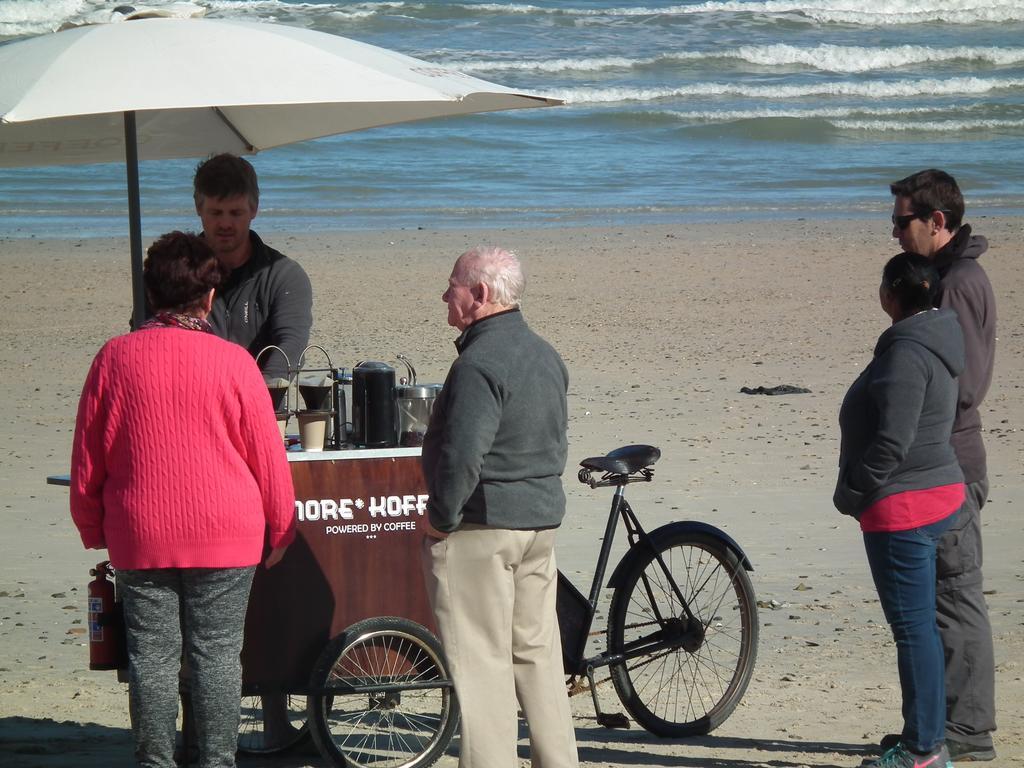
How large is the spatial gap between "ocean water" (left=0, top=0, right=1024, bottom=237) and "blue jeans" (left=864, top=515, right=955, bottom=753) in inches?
119

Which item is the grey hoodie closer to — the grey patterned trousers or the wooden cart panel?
the wooden cart panel

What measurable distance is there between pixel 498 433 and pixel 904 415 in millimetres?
1161

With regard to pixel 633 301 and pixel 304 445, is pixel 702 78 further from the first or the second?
pixel 304 445

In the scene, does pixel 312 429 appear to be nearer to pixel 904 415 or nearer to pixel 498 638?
pixel 498 638

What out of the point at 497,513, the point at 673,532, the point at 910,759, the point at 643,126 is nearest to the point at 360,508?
the point at 497,513

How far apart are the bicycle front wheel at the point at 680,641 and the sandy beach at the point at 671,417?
0.11 m

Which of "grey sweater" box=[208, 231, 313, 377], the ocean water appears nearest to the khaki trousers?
"grey sweater" box=[208, 231, 313, 377]

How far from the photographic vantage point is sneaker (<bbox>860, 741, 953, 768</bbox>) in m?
3.91

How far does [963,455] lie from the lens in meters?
4.14

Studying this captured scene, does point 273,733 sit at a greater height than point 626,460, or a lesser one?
lesser

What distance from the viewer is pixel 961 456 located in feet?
13.6

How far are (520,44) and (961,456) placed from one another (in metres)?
34.6

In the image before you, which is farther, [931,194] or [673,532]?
[673,532]

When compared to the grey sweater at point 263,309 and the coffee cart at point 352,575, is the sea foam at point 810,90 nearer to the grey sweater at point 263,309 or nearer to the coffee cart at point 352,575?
the grey sweater at point 263,309
